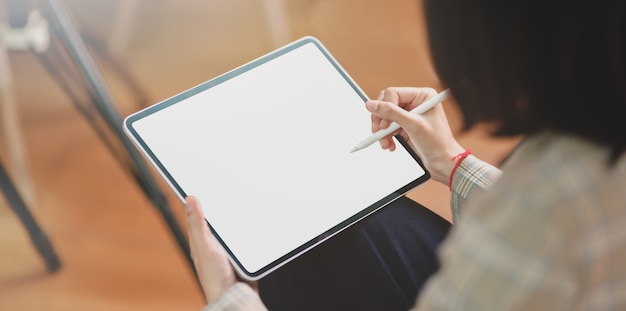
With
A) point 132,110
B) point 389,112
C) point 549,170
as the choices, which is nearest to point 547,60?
point 549,170

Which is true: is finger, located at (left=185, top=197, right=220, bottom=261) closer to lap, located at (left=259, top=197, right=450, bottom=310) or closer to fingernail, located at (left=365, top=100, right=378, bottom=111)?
lap, located at (left=259, top=197, right=450, bottom=310)

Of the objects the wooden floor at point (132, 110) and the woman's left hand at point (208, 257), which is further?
the wooden floor at point (132, 110)

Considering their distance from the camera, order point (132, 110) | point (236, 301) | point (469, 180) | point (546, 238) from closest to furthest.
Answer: point (546, 238) → point (236, 301) → point (469, 180) → point (132, 110)

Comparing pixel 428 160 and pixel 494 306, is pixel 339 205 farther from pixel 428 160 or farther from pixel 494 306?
pixel 494 306

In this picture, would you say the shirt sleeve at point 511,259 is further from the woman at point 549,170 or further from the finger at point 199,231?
the finger at point 199,231

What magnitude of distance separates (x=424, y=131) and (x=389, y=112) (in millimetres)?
52

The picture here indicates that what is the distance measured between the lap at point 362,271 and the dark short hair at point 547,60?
315 mm

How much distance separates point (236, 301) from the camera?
0.69 metres

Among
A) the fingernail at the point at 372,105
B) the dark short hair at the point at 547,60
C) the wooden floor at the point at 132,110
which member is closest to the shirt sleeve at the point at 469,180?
the fingernail at the point at 372,105

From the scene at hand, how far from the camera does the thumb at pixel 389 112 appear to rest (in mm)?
803

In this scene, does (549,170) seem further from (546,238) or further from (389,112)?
(389,112)

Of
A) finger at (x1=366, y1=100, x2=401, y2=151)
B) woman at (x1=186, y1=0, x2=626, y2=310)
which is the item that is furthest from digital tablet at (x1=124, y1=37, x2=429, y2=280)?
woman at (x1=186, y1=0, x2=626, y2=310)

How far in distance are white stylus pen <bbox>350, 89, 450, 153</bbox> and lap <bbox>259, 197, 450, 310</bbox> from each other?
0.11 metres

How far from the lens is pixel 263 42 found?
1.71 meters
